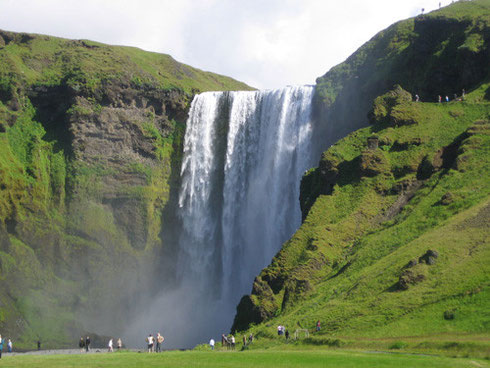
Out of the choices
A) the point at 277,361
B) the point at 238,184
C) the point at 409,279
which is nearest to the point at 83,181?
the point at 238,184

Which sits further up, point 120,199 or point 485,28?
point 485,28

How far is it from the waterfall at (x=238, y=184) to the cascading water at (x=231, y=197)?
0.45ft

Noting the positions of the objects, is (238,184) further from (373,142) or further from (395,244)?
(395,244)

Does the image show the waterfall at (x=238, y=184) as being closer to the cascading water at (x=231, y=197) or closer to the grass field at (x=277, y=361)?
the cascading water at (x=231, y=197)

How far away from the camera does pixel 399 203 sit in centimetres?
5706

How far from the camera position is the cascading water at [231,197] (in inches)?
3167

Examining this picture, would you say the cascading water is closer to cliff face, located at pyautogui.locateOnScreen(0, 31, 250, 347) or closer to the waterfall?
A: the waterfall

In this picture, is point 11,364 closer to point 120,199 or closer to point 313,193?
point 313,193

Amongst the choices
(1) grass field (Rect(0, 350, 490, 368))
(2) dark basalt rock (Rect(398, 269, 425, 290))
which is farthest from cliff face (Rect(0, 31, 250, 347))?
(2) dark basalt rock (Rect(398, 269, 425, 290))

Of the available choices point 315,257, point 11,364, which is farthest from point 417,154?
point 11,364

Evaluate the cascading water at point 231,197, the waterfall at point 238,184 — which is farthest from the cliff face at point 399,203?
the cascading water at point 231,197

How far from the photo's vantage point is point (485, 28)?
6975cm

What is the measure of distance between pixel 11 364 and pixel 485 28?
58691mm

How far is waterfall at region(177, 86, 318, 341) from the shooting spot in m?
80.2
